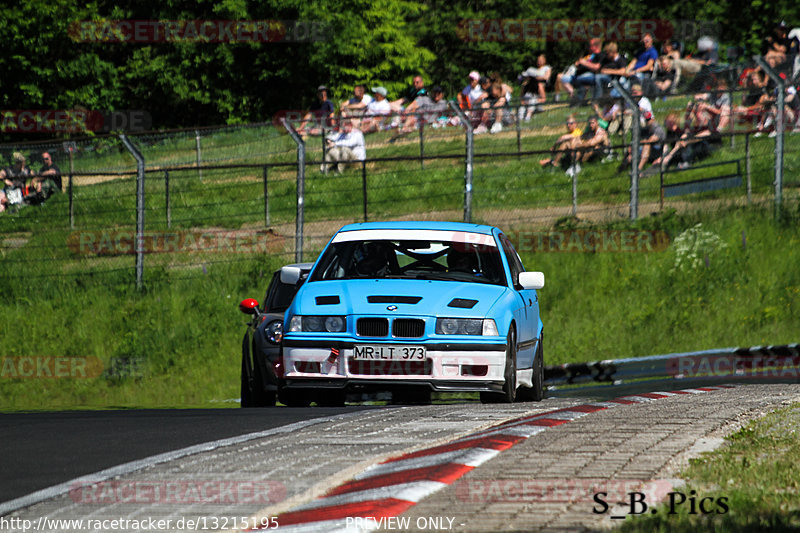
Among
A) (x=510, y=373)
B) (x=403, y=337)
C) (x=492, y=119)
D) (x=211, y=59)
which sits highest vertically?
(x=211, y=59)

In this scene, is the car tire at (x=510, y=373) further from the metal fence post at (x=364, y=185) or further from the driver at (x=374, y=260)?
the metal fence post at (x=364, y=185)

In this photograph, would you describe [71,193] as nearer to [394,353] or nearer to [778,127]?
[778,127]

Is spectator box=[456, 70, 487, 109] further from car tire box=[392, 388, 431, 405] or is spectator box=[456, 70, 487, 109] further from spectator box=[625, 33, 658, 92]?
car tire box=[392, 388, 431, 405]

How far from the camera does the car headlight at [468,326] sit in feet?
34.5

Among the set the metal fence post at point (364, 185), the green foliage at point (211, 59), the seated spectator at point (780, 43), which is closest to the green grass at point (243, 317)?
the metal fence post at point (364, 185)

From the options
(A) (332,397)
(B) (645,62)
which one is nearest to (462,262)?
(A) (332,397)

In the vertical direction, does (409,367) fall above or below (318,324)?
below

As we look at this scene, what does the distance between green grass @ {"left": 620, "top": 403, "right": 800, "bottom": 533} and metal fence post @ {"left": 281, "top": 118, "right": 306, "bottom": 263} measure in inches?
520

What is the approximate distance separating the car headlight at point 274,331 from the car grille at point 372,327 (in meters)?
1.27

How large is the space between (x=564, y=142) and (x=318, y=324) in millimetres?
12168

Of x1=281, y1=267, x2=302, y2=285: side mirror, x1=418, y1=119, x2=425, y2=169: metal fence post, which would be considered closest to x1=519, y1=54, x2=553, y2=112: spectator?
x1=418, y1=119, x2=425, y2=169: metal fence post

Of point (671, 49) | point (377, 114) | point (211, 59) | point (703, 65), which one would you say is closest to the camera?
point (377, 114)

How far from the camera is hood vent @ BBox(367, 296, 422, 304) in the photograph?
10586mm

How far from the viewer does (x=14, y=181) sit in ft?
71.0
